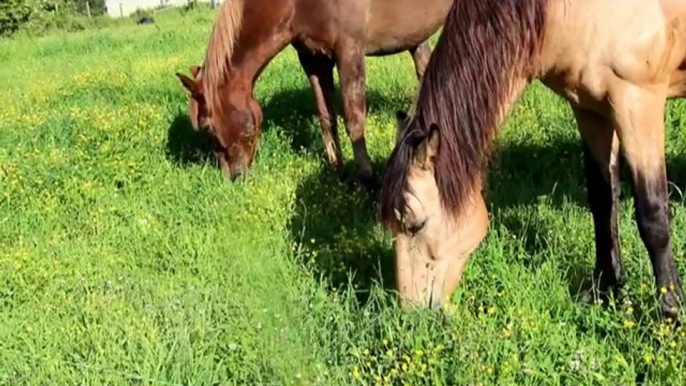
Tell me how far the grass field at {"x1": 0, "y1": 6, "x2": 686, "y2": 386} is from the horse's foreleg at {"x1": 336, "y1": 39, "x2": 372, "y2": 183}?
240mm

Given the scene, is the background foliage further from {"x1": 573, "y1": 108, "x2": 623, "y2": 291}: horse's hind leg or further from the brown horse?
{"x1": 573, "y1": 108, "x2": 623, "y2": 291}: horse's hind leg

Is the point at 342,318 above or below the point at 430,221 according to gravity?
below

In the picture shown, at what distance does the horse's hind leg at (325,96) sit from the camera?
18.6 feet

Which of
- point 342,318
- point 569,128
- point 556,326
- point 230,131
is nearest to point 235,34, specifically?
point 230,131

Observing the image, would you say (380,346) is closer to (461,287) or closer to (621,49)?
(461,287)

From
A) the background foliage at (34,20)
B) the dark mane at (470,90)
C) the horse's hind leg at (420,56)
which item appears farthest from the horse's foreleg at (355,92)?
the background foliage at (34,20)

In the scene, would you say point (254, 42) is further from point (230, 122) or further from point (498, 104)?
point (498, 104)

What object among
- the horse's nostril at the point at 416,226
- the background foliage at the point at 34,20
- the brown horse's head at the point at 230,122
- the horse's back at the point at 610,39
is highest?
the horse's back at the point at 610,39

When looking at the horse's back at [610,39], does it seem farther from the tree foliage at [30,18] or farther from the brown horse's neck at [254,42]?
the tree foliage at [30,18]

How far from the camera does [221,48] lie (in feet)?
17.9

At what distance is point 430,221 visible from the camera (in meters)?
3.07

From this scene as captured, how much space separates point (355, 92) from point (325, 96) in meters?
0.46

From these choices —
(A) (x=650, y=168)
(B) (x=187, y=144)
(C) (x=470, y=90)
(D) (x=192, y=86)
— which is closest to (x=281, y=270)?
(C) (x=470, y=90)

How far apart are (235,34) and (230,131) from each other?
704 mm
